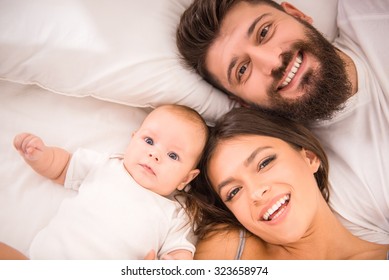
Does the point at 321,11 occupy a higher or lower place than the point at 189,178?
higher

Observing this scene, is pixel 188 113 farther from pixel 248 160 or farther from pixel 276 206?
pixel 276 206

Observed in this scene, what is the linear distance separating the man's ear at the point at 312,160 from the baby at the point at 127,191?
236mm

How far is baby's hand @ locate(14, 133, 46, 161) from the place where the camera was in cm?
77

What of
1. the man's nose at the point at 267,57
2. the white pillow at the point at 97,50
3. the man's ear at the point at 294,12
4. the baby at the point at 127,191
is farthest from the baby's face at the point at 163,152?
the man's ear at the point at 294,12

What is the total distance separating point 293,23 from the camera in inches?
35.0

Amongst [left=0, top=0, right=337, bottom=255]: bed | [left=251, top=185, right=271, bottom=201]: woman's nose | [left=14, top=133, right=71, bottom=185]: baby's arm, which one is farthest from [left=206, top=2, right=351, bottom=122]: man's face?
[left=14, top=133, right=71, bottom=185]: baby's arm

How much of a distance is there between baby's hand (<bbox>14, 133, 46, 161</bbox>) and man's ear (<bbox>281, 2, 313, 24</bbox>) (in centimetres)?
66

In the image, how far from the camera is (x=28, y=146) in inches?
30.3

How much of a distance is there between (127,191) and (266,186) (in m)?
0.28

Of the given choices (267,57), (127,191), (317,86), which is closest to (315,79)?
(317,86)

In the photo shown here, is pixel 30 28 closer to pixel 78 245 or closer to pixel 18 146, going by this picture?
pixel 18 146

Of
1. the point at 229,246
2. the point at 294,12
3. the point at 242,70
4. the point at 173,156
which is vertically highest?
the point at 294,12

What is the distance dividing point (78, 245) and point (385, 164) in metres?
0.68

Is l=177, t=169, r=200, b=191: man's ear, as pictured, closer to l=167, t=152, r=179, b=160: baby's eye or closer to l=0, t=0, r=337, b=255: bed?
l=167, t=152, r=179, b=160: baby's eye
